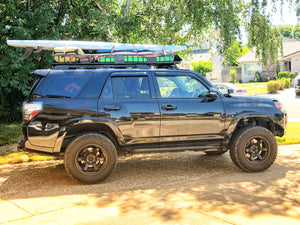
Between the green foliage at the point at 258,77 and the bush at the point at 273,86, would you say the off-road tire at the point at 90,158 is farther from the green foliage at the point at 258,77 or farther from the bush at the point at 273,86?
the green foliage at the point at 258,77

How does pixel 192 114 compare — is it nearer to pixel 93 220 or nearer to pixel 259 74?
pixel 93 220

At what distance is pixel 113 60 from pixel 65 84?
3.22ft

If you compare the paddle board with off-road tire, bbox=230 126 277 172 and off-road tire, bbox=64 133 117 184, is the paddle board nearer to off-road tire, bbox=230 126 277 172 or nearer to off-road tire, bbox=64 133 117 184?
off-road tire, bbox=64 133 117 184

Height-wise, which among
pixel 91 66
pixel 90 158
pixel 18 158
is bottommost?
pixel 18 158

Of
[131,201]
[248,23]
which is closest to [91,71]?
[131,201]

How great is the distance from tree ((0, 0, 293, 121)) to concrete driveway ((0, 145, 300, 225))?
15.8 feet

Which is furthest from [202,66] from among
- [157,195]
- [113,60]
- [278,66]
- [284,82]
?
[157,195]

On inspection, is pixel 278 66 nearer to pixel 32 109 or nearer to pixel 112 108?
pixel 112 108

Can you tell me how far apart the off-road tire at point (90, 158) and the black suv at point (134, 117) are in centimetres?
2

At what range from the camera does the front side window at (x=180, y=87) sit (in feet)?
21.9

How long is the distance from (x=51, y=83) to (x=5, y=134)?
22.0 feet

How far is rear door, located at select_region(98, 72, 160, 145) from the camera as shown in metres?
6.25

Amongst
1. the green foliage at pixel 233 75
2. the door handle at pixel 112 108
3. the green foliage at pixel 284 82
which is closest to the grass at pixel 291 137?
the door handle at pixel 112 108

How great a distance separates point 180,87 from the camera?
6797 millimetres
